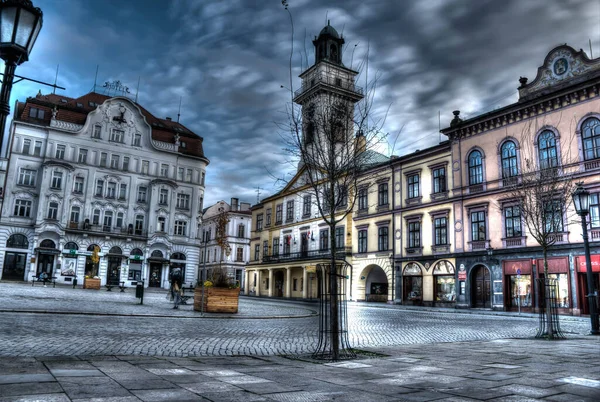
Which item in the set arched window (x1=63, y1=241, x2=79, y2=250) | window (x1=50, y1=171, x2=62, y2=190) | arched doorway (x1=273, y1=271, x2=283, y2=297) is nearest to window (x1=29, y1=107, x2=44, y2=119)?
window (x1=50, y1=171, x2=62, y2=190)

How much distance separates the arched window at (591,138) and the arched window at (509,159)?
4237mm

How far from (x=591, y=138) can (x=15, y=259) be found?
Answer: 179 ft

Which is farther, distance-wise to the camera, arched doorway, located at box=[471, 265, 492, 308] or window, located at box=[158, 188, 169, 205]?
window, located at box=[158, 188, 169, 205]

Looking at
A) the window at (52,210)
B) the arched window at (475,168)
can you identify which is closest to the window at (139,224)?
the window at (52,210)

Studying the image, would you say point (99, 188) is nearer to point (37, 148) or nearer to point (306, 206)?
point (37, 148)

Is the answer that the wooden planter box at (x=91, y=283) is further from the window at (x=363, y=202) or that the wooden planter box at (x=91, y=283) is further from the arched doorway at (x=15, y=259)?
the window at (x=363, y=202)

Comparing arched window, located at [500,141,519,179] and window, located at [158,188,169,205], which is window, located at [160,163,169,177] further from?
arched window, located at [500,141,519,179]

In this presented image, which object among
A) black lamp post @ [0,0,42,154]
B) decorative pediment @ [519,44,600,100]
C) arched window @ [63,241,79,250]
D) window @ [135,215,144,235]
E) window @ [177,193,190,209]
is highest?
decorative pediment @ [519,44,600,100]

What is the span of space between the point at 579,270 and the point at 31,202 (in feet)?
176

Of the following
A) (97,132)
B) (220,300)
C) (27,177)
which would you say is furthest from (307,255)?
(27,177)

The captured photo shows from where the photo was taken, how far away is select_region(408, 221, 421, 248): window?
1430 inches

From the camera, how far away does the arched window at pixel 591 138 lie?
26172 millimetres

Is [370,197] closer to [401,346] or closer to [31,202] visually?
[401,346]

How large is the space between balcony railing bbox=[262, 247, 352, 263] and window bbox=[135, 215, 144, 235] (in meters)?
16.4
